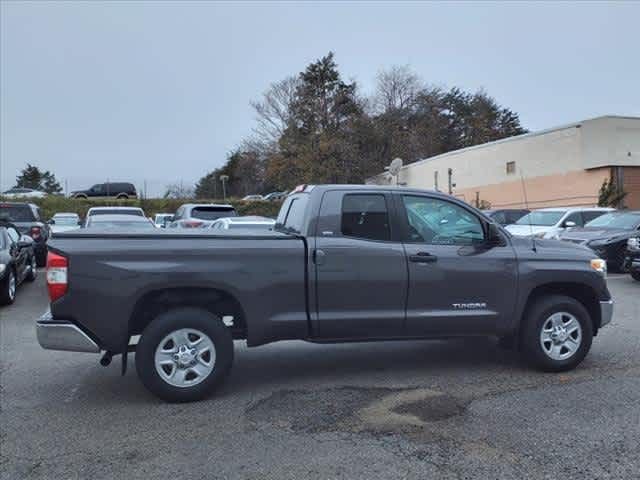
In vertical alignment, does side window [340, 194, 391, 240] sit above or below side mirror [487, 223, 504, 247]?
A: above

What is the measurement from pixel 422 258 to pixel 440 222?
50 cm

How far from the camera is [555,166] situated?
31.8 metres

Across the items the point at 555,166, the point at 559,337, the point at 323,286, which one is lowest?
the point at 559,337

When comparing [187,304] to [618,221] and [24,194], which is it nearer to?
[618,221]

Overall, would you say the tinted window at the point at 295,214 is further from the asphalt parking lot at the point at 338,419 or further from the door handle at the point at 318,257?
the asphalt parking lot at the point at 338,419

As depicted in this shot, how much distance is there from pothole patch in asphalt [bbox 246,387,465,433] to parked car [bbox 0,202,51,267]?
479 inches

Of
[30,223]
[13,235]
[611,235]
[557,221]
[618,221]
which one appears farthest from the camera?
[557,221]

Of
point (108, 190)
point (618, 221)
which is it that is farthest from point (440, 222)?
point (108, 190)

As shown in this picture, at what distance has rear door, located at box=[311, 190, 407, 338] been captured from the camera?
5543 millimetres

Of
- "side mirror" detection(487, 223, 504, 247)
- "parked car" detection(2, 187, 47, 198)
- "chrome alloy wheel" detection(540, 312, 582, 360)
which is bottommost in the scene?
"chrome alloy wheel" detection(540, 312, 582, 360)

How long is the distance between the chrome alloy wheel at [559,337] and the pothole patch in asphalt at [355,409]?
1.40 metres

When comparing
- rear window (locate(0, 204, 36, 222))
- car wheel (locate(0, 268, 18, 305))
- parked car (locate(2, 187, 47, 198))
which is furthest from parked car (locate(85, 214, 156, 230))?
parked car (locate(2, 187, 47, 198))

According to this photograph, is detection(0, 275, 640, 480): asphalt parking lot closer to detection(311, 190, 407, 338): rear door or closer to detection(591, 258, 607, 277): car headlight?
detection(311, 190, 407, 338): rear door

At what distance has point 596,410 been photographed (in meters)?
4.98
